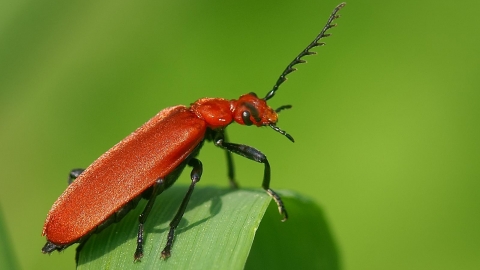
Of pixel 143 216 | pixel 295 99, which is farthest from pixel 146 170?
pixel 295 99

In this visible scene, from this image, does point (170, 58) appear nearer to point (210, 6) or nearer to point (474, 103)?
point (210, 6)

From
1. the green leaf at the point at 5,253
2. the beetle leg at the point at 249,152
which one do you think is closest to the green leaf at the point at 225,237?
the beetle leg at the point at 249,152

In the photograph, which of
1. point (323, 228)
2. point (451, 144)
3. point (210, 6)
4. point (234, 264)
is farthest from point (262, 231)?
point (210, 6)

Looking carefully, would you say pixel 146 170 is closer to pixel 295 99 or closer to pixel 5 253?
pixel 5 253

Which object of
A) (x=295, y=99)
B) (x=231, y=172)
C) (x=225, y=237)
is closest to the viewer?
(x=225, y=237)

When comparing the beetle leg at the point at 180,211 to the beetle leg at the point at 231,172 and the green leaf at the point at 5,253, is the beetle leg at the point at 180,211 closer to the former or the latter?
the beetle leg at the point at 231,172

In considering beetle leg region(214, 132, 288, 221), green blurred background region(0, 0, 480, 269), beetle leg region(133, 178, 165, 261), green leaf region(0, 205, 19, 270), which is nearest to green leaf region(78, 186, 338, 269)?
beetle leg region(133, 178, 165, 261)
